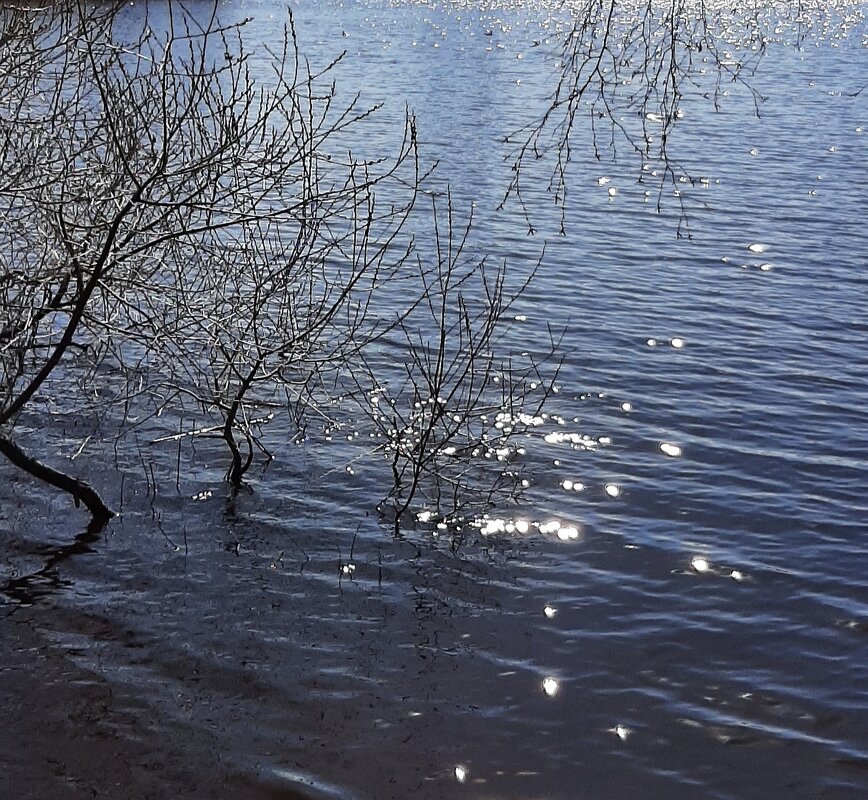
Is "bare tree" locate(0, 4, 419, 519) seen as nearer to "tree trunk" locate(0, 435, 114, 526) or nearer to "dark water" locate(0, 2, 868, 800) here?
"tree trunk" locate(0, 435, 114, 526)

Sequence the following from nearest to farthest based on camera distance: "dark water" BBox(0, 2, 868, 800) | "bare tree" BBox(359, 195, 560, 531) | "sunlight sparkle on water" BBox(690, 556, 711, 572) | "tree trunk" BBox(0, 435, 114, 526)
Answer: "dark water" BBox(0, 2, 868, 800), "tree trunk" BBox(0, 435, 114, 526), "sunlight sparkle on water" BBox(690, 556, 711, 572), "bare tree" BBox(359, 195, 560, 531)

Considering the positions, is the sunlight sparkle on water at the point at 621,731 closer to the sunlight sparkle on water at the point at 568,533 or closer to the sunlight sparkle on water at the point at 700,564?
the sunlight sparkle on water at the point at 700,564

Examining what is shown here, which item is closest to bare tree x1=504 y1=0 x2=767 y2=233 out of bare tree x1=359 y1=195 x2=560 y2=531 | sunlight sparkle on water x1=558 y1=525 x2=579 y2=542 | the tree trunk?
bare tree x1=359 y1=195 x2=560 y2=531

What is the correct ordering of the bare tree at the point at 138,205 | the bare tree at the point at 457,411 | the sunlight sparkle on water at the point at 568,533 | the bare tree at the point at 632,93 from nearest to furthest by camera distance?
1. the bare tree at the point at 632,93
2. the bare tree at the point at 138,205
3. the sunlight sparkle on water at the point at 568,533
4. the bare tree at the point at 457,411

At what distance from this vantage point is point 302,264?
32.5 ft

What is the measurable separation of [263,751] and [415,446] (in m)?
4.34

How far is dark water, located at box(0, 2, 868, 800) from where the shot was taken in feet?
26.6

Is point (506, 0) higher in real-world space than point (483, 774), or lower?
higher

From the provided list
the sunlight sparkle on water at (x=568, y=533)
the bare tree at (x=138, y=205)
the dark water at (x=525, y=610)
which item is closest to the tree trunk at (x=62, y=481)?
the bare tree at (x=138, y=205)

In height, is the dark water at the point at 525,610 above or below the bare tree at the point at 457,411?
below

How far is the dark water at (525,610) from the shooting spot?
319 inches

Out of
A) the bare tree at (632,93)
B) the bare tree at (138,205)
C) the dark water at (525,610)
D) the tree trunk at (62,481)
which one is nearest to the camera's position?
the bare tree at (632,93)

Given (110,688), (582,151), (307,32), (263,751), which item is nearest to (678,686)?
(263,751)

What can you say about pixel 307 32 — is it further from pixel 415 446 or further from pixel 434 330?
pixel 415 446
